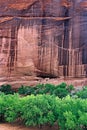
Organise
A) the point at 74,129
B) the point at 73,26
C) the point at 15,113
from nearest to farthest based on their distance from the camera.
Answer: the point at 74,129
the point at 15,113
the point at 73,26

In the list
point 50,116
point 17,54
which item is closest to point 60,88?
point 17,54

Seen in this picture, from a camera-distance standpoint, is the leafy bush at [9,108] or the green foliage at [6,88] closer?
the leafy bush at [9,108]

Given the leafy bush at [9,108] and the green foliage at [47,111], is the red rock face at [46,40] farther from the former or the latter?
the green foliage at [47,111]

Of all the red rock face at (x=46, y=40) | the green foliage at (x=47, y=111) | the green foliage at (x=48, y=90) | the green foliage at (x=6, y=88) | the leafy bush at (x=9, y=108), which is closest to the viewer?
the green foliage at (x=47, y=111)

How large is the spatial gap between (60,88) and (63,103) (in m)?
Result: 2.99

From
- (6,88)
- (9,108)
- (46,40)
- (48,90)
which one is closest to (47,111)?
(9,108)

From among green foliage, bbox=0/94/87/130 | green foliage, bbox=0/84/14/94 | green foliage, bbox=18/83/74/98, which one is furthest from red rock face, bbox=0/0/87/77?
green foliage, bbox=0/94/87/130

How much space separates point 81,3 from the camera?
10.3m

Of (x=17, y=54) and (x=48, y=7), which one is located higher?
(x=48, y=7)

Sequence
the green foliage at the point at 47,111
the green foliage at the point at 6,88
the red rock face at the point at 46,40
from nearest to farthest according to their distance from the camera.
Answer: the green foliage at the point at 47,111 < the green foliage at the point at 6,88 < the red rock face at the point at 46,40

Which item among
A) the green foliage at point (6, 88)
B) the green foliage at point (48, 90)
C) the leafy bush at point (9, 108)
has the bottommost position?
the green foliage at point (6, 88)

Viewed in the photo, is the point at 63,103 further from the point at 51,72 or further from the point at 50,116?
the point at 51,72

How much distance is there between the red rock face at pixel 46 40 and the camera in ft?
33.2

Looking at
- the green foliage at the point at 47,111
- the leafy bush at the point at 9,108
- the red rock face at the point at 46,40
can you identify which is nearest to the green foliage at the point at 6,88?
the red rock face at the point at 46,40
